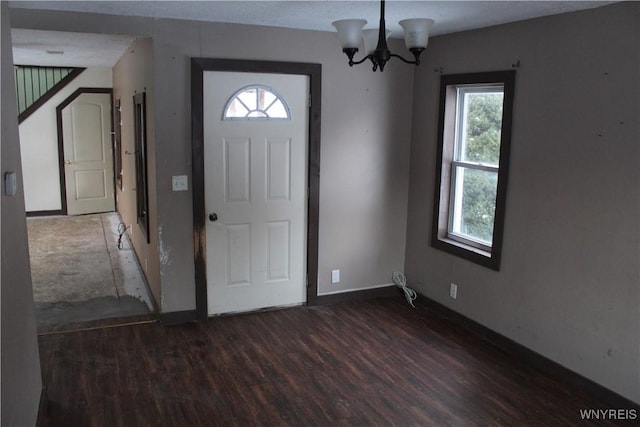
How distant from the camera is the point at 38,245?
6.62m

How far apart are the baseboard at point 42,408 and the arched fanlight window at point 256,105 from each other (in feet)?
7.42

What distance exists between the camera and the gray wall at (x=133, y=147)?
4273 mm

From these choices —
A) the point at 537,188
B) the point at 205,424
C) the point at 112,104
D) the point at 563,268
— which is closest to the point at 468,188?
the point at 537,188

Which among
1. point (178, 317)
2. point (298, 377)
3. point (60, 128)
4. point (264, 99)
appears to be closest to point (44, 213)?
point (60, 128)

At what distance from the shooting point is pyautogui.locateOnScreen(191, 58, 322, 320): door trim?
4137 mm

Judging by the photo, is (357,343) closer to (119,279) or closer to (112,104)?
(119,279)

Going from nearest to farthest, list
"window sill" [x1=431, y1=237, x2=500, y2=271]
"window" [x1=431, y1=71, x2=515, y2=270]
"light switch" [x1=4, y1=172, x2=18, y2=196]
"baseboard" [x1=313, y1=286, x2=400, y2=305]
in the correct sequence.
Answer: "light switch" [x1=4, y1=172, x2=18, y2=196]
"window" [x1=431, y1=71, x2=515, y2=270]
"window sill" [x1=431, y1=237, x2=500, y2=271]
"baseboard" [x1=313, y1=286, x2=400, y2=305]

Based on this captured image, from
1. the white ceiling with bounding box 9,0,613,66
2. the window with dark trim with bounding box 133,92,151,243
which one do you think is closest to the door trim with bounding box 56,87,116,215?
the window with dark trim with bounding box 133,92,151,243

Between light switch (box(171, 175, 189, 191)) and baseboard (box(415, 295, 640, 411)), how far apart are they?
225 centimetres

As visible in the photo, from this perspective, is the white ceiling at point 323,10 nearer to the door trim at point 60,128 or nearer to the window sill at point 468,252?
the window sill at point 468,252

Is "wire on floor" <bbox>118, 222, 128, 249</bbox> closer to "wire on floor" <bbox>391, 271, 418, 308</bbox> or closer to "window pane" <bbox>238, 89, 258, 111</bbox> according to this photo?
"window pane" <bbox>238, 89, 258, 111</bbox>

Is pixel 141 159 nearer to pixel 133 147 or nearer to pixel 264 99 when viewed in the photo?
pixel 133 147

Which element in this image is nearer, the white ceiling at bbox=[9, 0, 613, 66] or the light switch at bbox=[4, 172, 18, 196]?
the light switch at bbox=[4, 172, 18, 196]

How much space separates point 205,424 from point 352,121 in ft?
8.93
